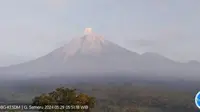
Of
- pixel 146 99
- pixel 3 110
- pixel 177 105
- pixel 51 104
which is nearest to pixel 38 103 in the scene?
pixel 51 104

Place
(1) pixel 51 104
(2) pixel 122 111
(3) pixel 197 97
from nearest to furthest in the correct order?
(3) pixel 197 97 < (1) pixel 51 104 < (2) pixel 122 111

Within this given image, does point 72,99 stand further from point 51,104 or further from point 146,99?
point 146,99

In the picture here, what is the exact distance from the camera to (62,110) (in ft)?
46.2

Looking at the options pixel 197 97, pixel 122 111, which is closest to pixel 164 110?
pixel 122 111

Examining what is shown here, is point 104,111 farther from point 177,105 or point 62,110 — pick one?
point 62,110

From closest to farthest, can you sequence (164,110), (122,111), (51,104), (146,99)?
(51,104) < (122,111) < (164,110) < (146,99)

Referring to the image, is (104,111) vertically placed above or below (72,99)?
below

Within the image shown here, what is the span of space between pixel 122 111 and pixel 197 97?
5624 centimetres

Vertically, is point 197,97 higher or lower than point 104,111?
higher

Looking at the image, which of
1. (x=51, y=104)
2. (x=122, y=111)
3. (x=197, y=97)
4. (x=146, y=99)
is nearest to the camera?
(x=197, y=97)

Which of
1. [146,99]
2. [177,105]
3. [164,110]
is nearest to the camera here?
[164,110]

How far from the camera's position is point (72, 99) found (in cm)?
1450

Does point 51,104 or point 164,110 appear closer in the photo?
point 51,104

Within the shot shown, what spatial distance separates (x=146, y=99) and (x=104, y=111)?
30.3 meters
